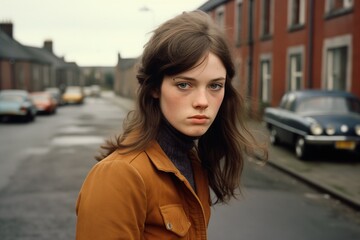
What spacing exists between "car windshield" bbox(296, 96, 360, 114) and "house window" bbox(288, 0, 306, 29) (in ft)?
27.0

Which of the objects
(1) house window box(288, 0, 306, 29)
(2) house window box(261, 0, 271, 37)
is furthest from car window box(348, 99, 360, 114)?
(2) house window box(261, 0, 271, 37)

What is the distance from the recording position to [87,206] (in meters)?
1.40

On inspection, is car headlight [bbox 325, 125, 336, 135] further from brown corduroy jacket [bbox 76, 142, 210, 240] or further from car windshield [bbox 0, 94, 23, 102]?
car windshield [bbox 0, 94, 23, 102]

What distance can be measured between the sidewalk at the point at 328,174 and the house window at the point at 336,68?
4922 millimetres

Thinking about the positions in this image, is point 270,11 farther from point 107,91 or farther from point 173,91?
point 107,91

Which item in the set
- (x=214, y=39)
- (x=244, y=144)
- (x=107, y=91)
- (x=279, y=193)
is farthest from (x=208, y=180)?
(x=107, y=91)

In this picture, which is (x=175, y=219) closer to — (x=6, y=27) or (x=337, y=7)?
(x=337, y=7)

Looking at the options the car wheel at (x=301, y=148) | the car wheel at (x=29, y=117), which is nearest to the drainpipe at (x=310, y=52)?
the car wheel at (x=301, y=148)

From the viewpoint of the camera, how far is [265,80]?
24.7m

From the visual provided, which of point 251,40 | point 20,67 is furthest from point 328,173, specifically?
point 20,67

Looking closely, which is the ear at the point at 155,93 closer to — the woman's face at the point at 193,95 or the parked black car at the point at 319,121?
the woman's face at the point at 193,95

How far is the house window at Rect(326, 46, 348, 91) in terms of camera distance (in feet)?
Result: 53.6

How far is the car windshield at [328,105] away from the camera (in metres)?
11.9

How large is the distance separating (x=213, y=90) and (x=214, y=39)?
172mm
